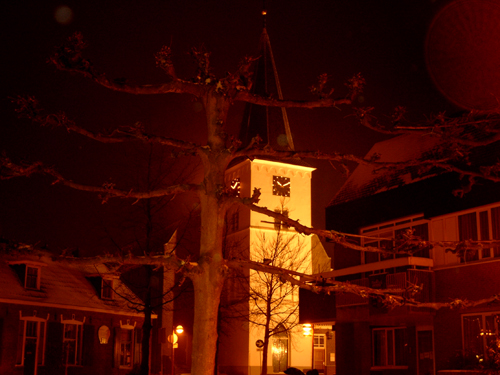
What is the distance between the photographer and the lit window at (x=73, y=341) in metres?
34.9

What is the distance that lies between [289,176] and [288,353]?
17.0 metres

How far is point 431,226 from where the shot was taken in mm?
24094

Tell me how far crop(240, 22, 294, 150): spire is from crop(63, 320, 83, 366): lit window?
92.1 ft

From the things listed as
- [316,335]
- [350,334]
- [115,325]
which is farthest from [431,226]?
[316,335]

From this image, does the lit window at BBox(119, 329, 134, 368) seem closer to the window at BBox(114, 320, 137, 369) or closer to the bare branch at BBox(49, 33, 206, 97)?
the window at BBox(114, 320, 137, 369)

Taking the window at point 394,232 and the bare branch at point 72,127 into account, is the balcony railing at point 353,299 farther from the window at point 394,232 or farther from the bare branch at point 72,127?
the bare branch at point 72,127

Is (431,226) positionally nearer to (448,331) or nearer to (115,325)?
(448,331)

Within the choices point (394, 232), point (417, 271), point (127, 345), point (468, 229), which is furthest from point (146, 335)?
point (127, 345)

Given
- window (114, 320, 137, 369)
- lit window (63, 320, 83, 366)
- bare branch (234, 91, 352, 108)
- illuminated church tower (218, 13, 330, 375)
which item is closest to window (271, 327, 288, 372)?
illuminated church tower (218, 13, 330, 375)

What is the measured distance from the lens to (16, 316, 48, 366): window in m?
32.1

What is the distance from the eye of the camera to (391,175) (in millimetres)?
25469

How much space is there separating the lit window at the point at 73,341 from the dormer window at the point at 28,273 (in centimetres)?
255

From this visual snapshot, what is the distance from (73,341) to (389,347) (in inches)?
662

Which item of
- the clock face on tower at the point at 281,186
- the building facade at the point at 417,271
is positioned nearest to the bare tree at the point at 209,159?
the building facade at the point at 417,271
